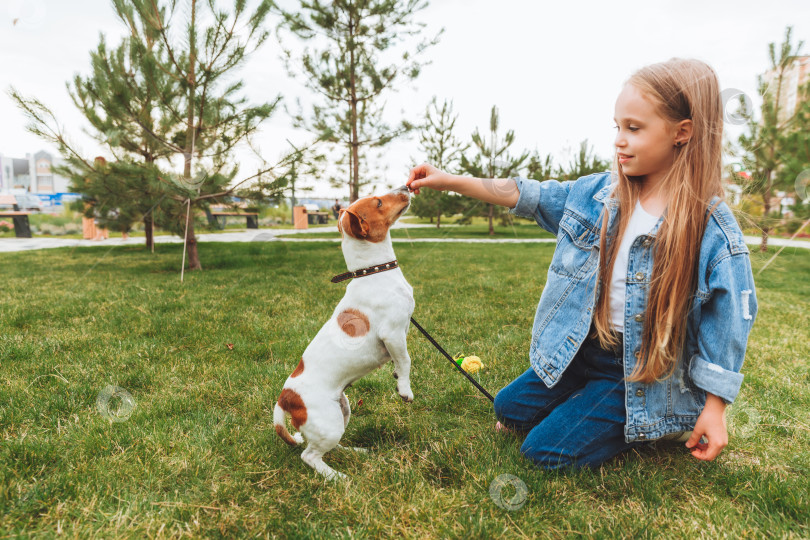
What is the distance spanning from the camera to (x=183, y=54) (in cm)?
628

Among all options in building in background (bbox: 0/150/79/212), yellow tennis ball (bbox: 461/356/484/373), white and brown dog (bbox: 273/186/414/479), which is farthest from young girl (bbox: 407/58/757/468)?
building in background (bbox: 0/150/79/212)

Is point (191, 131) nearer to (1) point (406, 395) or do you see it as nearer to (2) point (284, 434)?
(2) point (284, 434)

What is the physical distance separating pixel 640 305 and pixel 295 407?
4.65 feet

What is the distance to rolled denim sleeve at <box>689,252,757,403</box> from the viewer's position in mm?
1574

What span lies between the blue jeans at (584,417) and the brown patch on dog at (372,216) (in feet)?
3.49

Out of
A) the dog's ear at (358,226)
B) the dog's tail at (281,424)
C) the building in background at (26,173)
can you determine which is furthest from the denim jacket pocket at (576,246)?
the building in background at (26,173)

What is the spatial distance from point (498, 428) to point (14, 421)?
2.40 meters

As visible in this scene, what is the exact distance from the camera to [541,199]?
2.07 m

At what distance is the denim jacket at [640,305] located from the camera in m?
1.59

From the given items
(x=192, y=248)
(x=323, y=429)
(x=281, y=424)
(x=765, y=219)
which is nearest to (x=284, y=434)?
(x=281, y=424)

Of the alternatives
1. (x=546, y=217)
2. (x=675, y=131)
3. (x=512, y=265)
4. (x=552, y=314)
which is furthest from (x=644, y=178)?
(x=512, y=265)

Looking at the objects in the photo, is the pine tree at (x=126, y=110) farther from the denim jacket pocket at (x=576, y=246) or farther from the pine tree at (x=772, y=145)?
the pine tree at (x=772, y=145)

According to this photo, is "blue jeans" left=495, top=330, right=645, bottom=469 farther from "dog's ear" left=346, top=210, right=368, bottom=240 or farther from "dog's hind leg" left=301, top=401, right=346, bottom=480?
"dog's ear" left=346, top=210, right=368, bottom=240

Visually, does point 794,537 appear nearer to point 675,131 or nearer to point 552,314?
point 552,314
